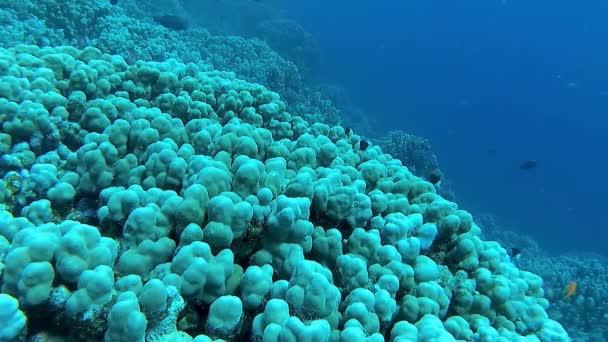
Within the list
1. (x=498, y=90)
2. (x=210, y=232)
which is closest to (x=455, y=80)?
(x=498, y=90)

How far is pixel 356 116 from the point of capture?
28.5 metres

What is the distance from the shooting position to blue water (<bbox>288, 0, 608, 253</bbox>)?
4504cm

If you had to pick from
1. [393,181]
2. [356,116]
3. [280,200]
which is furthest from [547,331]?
[356,116]

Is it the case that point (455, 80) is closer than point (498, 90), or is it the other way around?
point (498, 90)

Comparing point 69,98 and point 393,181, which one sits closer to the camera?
point 69,98

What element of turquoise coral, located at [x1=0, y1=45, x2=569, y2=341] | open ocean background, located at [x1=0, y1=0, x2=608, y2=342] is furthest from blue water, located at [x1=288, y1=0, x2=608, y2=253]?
turquoise coral, located at [x1=0, y1=45, x2=569, y2=341]

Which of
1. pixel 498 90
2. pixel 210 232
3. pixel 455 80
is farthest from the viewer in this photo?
pixel 455 80

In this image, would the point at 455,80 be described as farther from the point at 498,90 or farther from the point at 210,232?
the point at 210,232

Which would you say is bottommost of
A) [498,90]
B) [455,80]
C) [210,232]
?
[210,232]

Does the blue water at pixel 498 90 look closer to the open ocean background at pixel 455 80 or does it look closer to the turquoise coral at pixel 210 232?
the open ocean background at pixel 455 80

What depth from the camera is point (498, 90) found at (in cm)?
8219

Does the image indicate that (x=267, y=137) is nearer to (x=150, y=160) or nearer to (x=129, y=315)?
(x=150, y=160)

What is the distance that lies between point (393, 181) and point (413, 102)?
65775 millimetres

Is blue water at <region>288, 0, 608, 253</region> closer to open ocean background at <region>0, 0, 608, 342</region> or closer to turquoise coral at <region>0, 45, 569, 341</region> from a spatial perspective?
open ocean background at <region>0, 0, 608, 342</region>
